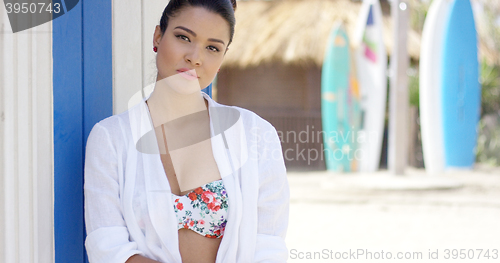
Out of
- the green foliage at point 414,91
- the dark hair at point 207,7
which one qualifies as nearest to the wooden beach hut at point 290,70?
the green foliage at point 414,91

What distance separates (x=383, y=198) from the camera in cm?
619

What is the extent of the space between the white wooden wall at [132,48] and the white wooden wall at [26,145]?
0.33 m

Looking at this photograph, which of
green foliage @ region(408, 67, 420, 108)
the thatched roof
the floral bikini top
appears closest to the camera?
the floral bikini top

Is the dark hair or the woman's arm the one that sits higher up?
the dark hair

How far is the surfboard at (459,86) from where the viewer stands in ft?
28.0

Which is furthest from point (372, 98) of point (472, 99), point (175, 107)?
point (175, 107)

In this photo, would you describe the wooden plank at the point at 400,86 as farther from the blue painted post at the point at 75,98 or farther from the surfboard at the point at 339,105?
the blue painted post at the point at 75,98

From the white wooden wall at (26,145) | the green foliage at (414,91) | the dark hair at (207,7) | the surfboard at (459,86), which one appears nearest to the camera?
the white wooden wall at (26,145)

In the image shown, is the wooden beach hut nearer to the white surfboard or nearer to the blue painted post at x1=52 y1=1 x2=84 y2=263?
the white surfboard

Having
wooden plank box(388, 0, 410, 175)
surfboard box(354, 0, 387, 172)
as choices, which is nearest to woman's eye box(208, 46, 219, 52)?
wooden plank box(388, 0, 410, 175)

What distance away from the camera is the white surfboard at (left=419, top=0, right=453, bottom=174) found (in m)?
8.57

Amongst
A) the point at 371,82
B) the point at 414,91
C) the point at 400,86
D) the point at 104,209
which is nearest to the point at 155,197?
the point at 104,209

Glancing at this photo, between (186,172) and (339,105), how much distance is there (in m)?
8.00

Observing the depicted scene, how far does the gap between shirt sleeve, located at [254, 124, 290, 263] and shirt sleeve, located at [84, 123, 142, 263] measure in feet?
1.27
